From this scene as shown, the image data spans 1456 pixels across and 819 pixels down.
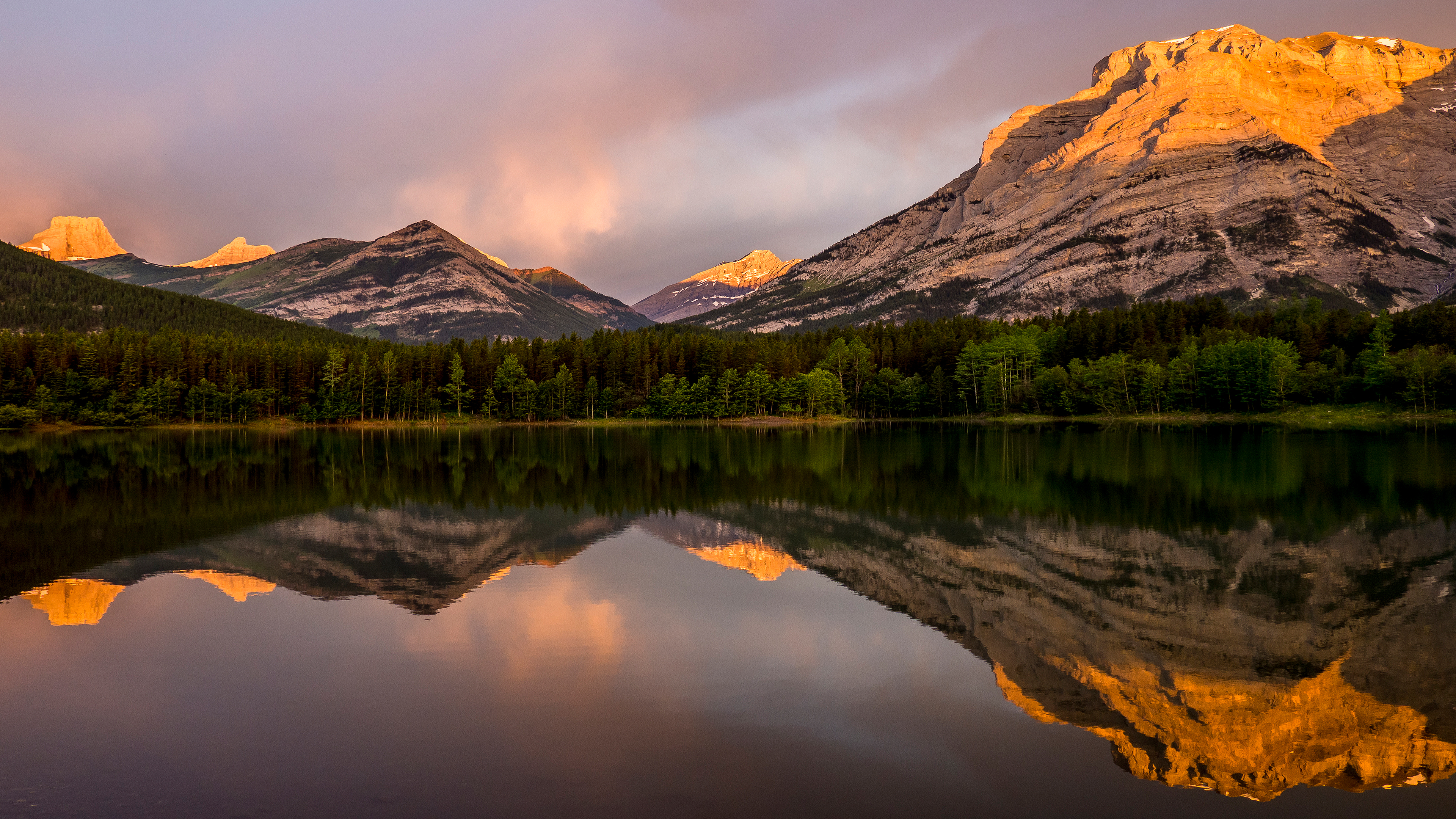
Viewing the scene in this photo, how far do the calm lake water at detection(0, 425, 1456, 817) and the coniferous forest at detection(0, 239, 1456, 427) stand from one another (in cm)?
10967

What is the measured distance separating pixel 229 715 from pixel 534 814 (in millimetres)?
6462

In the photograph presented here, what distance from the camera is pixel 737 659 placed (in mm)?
15773

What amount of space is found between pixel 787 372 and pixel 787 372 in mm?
176

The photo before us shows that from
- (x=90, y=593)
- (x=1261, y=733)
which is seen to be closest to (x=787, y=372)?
(x=90, y=593)

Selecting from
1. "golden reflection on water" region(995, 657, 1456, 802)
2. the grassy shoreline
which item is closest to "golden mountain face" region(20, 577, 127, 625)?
"golden reflection on water" region(995, 657, 1456, 802)

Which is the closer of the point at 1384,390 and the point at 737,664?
the point at 737,664

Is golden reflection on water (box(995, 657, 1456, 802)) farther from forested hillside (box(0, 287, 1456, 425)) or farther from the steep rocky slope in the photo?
forested hillside (box(0, 287, 1456, 425))

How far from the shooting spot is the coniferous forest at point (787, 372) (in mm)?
130250

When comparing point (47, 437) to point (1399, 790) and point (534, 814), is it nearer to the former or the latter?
point (534, 814)

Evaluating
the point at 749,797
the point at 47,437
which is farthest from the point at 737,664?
the point at 47,437

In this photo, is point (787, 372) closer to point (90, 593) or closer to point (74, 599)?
point (90, 593)

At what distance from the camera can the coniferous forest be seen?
427 feet

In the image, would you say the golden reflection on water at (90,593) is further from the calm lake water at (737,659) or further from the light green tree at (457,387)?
the light green tree at (457,387)

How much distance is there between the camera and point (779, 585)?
22.1 m
